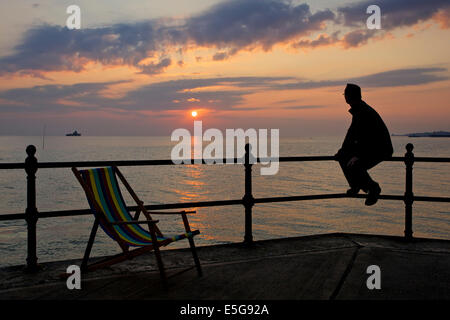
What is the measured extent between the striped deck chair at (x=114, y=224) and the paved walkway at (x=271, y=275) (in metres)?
0.23

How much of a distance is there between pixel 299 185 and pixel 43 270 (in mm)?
35486

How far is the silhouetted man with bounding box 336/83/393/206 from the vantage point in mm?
3873

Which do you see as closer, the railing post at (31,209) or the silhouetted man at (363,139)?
the silhouetted man at (363,139)

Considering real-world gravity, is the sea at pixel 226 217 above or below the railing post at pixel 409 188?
below

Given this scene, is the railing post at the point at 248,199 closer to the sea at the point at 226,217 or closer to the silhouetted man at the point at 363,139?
the silhouetted man at the point at 363,139

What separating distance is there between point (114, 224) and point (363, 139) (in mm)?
2369

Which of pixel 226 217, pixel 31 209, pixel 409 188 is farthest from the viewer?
pixel 226 217

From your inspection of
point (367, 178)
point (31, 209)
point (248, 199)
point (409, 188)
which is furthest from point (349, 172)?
point (31, 209)

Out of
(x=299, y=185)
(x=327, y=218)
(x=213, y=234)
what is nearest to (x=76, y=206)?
(x=213, y=234)

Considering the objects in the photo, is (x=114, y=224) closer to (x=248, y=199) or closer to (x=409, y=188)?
(x=248, y=199)

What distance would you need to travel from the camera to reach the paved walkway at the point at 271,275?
3486 mm

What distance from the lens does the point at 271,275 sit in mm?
3988

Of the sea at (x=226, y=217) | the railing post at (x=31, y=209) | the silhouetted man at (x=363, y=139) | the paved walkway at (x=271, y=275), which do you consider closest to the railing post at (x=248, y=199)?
the paved walkway at (x=271, y=275)

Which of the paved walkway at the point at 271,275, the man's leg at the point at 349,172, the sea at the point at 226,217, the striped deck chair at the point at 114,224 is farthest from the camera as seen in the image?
the sea at the point at 226,217
